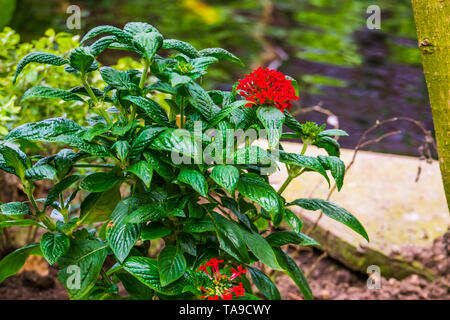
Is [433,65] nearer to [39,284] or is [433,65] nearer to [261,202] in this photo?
[261,202]

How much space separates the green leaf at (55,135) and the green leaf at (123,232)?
127 millimetres

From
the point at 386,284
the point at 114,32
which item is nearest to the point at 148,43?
the point at 114,32

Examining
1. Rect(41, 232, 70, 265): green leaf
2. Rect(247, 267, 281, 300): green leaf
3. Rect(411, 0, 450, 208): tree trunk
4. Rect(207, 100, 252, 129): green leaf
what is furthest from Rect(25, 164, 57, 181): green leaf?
Rect(411, 0, 450, 208): tree trunk

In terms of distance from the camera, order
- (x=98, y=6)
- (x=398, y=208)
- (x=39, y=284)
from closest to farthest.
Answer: (x=39, y=284)
(x=398, y=208)
(x=98, y=6)

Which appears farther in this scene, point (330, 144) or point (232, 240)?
point (330, 144)

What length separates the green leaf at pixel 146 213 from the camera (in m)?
1.06

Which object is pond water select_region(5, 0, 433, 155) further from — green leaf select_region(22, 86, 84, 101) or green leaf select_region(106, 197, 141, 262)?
green leaf select_region(106, 197, 141, 262)

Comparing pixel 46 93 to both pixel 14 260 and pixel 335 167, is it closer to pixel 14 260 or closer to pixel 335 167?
pixel 14 260

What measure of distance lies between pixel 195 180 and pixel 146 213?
0.14 m

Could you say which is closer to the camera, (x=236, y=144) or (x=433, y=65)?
(x=236, y=144)

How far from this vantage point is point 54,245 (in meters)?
1.15

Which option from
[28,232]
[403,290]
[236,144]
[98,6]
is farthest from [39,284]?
[98,6]

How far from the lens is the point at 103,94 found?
1190 mm

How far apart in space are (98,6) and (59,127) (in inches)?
239
